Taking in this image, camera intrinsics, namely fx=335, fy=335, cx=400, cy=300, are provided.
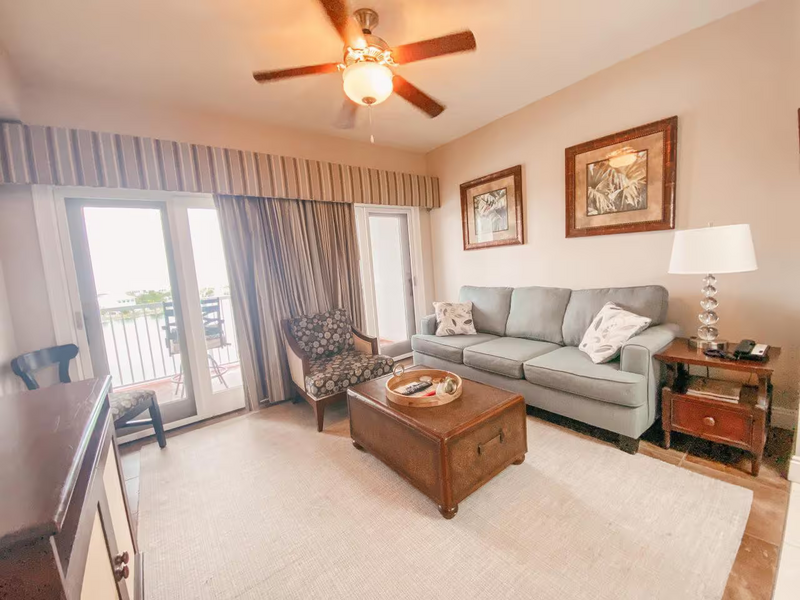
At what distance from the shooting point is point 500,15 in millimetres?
2006

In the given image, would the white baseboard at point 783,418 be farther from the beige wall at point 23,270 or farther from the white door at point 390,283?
the beige wall at point 23,270

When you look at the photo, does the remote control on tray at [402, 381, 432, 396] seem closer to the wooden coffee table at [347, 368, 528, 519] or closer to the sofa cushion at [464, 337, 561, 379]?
the wooden coffee table at [347, 368, 528, 519]

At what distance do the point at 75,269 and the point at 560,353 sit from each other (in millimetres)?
3692

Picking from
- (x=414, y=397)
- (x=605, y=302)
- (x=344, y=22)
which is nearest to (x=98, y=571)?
(x=414, y=397)

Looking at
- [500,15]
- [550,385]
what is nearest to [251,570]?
[550,385]

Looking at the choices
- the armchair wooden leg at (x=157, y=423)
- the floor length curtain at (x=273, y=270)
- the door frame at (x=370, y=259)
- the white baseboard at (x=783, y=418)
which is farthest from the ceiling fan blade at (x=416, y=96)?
the white baseboard at (x=783, y=418)

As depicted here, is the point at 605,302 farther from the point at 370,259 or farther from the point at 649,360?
the point at 370,259

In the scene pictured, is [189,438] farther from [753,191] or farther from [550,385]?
[753,191]

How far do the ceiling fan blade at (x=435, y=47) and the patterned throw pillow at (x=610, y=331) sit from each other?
1962 millimetres

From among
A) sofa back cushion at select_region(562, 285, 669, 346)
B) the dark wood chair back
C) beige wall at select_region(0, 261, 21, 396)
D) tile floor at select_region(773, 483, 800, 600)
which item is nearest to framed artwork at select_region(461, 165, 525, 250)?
sofa back cushion at select_region(562, 285, 669, 346)

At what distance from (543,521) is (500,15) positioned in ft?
9.16

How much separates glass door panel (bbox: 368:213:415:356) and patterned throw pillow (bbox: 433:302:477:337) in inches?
36.2

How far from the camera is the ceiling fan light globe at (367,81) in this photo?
1684mm

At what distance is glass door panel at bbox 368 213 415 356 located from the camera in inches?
166
